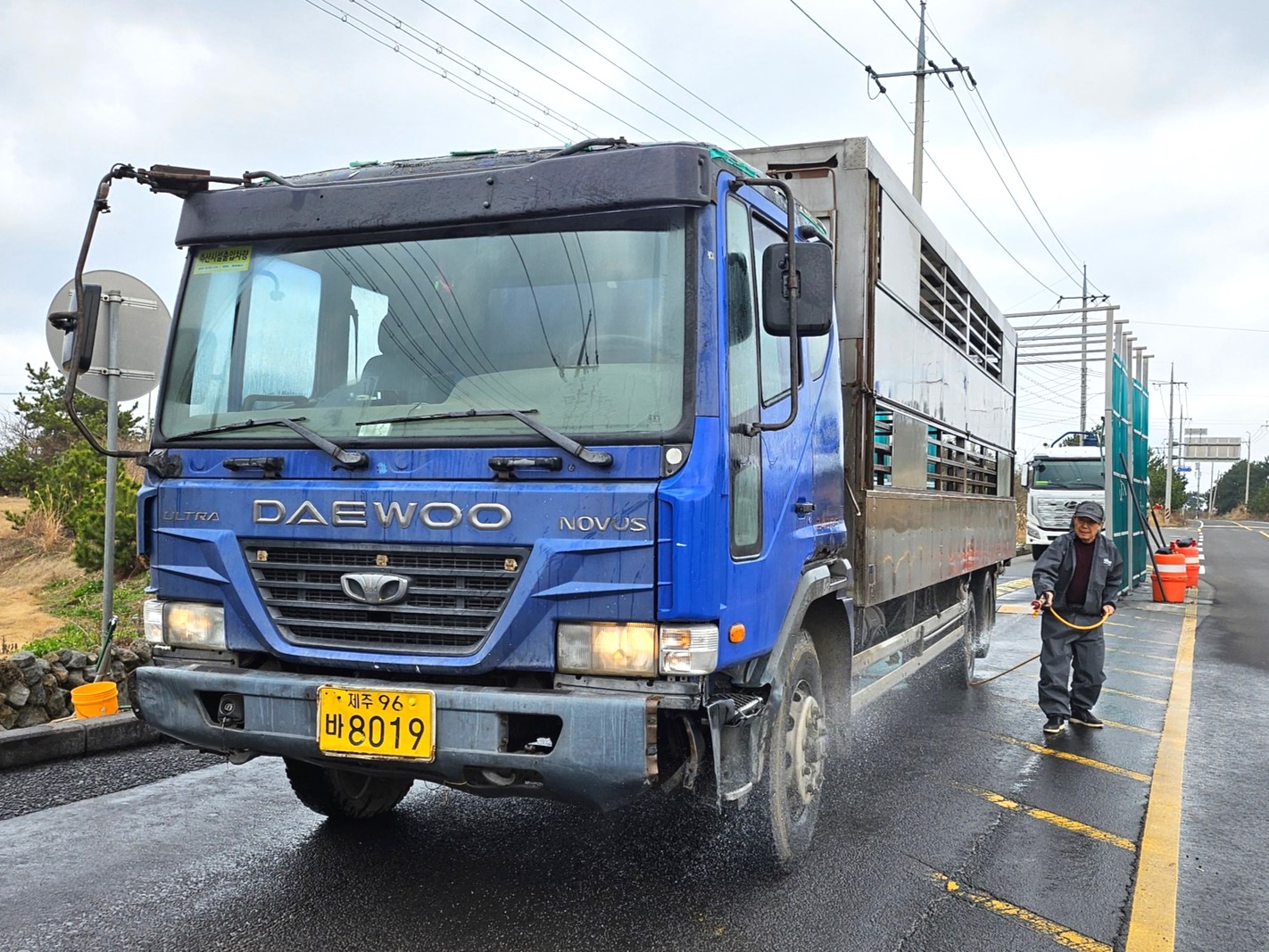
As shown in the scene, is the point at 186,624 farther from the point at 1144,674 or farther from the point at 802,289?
the point at 1144,674

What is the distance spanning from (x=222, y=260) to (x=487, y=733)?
80.1 inches

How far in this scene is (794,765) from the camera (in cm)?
423

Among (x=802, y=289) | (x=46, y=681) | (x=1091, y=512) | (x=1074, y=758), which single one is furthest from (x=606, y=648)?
(x=46, y=681)

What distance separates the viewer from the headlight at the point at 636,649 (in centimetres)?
329

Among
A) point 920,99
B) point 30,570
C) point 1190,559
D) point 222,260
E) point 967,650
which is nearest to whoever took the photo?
point 222,260

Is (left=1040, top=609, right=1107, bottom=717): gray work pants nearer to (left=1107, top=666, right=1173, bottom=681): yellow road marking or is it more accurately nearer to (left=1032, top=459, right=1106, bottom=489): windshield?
(left=1107, top=666, right=1173, bottom=681): yellow road marking

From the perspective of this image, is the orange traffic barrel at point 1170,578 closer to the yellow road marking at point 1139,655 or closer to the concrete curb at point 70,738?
the yellow road marking at point 1139,655

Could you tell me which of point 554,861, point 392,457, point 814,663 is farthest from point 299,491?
point 814,663

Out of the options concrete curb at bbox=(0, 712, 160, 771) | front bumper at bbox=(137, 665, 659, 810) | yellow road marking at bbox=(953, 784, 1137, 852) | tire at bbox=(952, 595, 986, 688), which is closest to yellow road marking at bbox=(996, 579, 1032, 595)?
tire at bbox=(952, 595, 986, 688)

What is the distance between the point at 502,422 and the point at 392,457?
39 centimetres

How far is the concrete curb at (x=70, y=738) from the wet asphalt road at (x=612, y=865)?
0.09m

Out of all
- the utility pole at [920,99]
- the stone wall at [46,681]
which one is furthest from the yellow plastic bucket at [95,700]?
the utility pole at [920,99]

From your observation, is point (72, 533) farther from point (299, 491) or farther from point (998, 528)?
point (299, 491)

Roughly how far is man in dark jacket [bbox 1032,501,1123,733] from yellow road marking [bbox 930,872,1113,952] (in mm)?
3326
